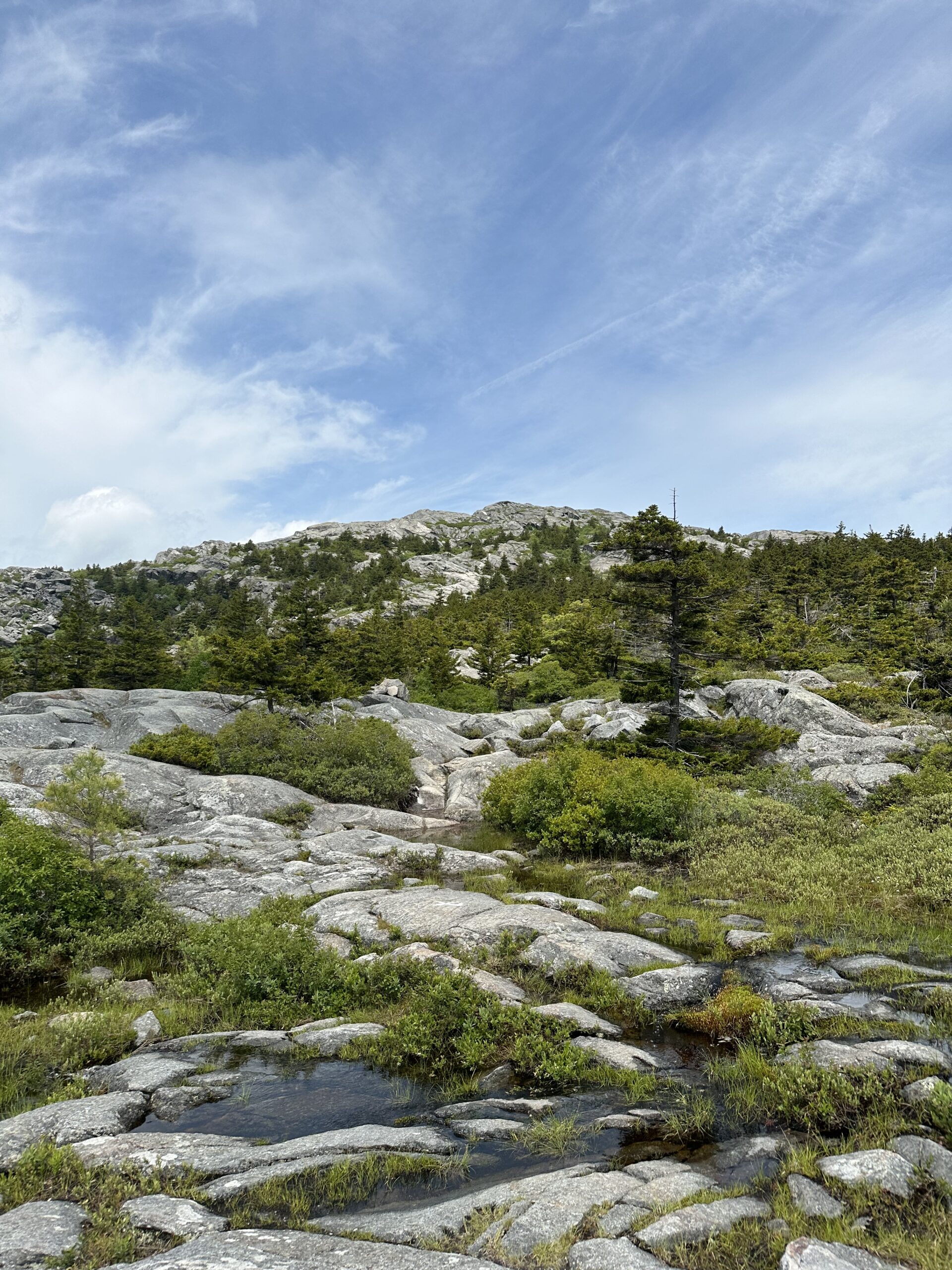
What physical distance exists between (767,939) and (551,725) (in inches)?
1276

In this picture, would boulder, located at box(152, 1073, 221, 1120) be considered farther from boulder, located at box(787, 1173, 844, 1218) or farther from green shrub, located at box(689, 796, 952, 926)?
green shrub, located at box(689, 796, 952, 926)

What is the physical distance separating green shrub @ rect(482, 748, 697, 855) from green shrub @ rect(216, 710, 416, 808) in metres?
10.3

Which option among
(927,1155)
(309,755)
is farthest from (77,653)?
(927,1155)

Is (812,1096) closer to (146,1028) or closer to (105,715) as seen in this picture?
(146,1028)

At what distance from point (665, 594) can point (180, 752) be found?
27.1m

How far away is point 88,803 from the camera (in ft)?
53.3

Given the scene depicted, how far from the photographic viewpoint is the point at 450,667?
63.0 meters

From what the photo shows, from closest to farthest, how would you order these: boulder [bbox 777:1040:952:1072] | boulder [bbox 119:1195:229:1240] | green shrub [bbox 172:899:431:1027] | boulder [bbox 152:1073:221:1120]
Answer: boulder [bbox 119:1195:229:1240], boulder [bbox 777:1040:952:1072], boulder [bbox 152:1073:221:1120], green shrub [bbox 172:899:431:1027]

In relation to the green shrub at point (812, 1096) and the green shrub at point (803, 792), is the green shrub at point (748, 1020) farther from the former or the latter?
the green shrub at point (803, 792)

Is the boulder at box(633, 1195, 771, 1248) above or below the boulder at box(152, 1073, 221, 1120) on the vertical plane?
above

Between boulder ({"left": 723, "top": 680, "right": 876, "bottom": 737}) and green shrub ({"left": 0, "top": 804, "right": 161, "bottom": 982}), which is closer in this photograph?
green shrub ({"left": 0, "top": 804, "right": 161, "bottom": 982})

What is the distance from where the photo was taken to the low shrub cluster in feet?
114

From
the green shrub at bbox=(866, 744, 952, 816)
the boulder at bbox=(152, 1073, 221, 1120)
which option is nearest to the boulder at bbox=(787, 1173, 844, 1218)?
the boulder at bbox=(152, 1073, 221, 1120)

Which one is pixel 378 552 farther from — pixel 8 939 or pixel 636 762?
pixel 8 939
